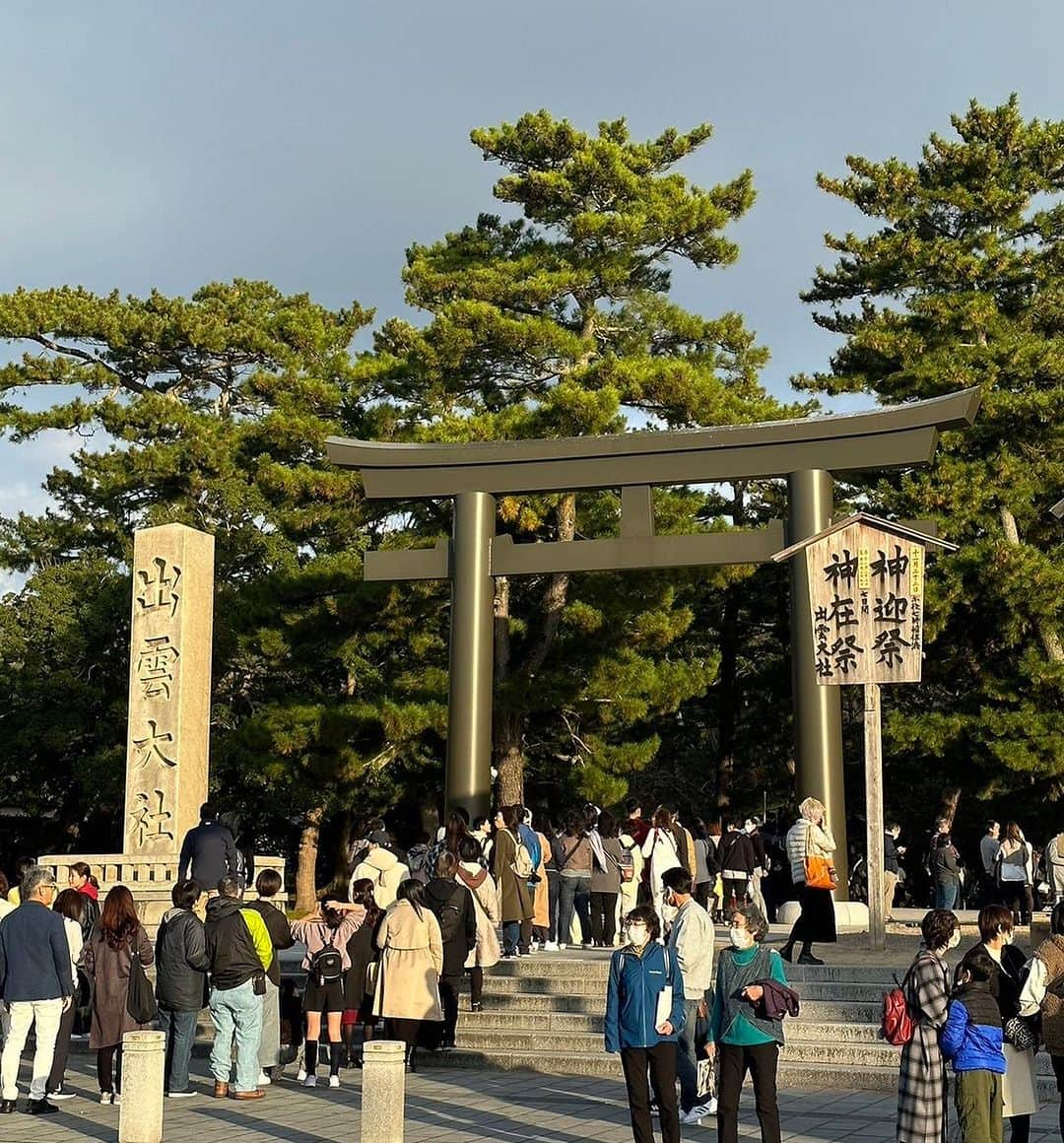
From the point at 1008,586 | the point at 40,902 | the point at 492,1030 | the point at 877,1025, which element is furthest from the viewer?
the point at 1008,586

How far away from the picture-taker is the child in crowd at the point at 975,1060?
22.6ft

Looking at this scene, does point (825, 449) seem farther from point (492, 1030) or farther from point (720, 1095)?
point (720, 1095)

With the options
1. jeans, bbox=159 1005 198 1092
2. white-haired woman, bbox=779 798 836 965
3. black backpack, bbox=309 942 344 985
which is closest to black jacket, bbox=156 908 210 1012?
jeans, bbox=159 1005 198 1092

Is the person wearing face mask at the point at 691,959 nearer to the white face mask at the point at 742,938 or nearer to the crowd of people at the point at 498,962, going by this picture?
the crowd of people at the point at 498,962

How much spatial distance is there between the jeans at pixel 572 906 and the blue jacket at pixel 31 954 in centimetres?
705

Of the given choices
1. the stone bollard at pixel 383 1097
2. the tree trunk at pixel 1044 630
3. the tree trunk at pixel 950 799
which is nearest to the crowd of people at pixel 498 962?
the stone bollard at pixel 383 1097

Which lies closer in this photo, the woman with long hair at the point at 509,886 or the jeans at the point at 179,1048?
the jeans at the point at 179,1048

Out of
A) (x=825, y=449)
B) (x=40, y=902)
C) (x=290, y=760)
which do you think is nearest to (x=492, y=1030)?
(x=40, y=902)

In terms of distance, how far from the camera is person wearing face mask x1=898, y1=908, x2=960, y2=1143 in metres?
6.95

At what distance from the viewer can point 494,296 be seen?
25.2 meters

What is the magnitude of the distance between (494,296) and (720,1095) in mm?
19082

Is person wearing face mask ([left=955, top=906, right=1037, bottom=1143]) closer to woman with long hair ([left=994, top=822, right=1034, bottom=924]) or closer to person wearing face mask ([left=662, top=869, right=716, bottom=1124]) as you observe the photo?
person wearing face mask ([left=662, top=869, right=716, bottom=1124])

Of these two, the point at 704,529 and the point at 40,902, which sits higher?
the point at 704,529

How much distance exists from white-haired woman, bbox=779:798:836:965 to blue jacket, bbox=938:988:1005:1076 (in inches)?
212
